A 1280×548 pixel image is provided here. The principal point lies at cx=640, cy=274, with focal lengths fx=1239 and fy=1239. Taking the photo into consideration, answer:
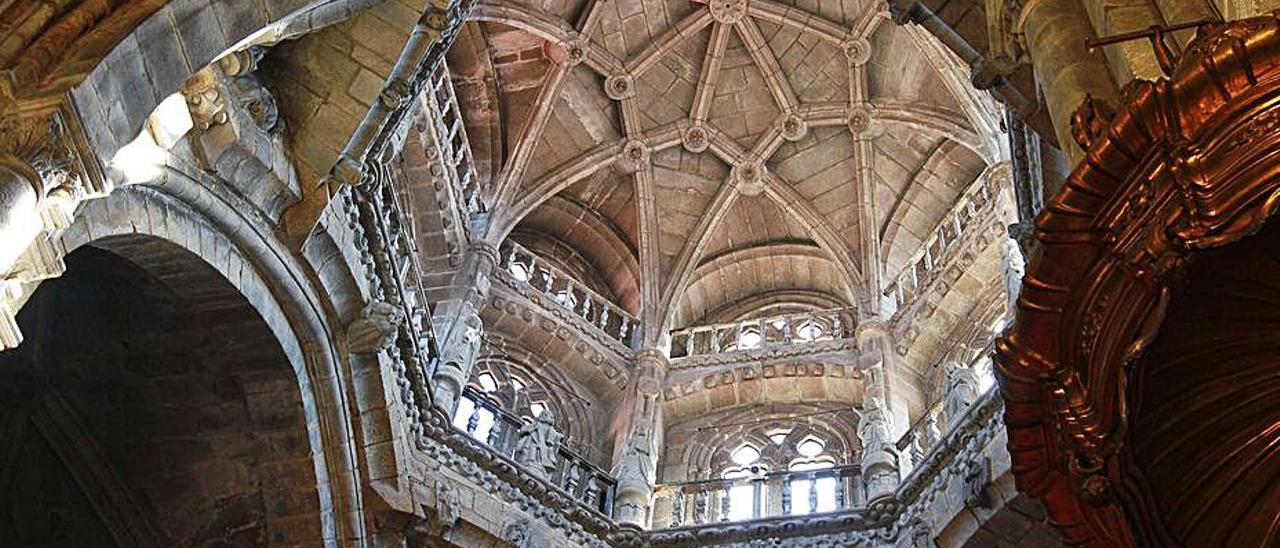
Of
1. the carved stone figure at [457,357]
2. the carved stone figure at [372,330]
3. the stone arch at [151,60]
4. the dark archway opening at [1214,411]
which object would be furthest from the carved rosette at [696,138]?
the dark archway opening at [1214,411]

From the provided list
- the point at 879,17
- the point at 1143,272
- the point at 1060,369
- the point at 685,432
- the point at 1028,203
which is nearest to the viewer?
the point at 1143,272

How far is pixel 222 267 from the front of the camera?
30.8ft

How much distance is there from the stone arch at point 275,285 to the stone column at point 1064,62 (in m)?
5.72

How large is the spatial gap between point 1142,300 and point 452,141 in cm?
1248

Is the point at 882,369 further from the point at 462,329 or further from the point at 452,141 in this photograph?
the point at 452,141

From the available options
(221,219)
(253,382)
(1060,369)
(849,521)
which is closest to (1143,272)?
(1060,369)

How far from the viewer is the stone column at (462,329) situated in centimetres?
1301

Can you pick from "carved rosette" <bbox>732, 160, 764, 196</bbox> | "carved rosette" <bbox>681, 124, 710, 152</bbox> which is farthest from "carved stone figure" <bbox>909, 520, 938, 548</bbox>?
"carved rosette" <bbox>681, 124, 710, 152</bbox>

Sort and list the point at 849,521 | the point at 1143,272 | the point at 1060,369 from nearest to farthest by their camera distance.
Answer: the point at 1143,272 → the point at 1060,369 → the point at 849,521

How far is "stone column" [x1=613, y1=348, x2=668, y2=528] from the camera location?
14164 mm

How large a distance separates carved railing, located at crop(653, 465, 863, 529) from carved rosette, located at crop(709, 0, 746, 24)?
25.8 feet

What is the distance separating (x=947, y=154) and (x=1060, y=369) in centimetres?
1374

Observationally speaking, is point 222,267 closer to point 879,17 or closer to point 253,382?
point 253,382

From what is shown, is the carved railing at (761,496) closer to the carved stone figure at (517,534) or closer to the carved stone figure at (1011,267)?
the carved stone figure at (517,534)
